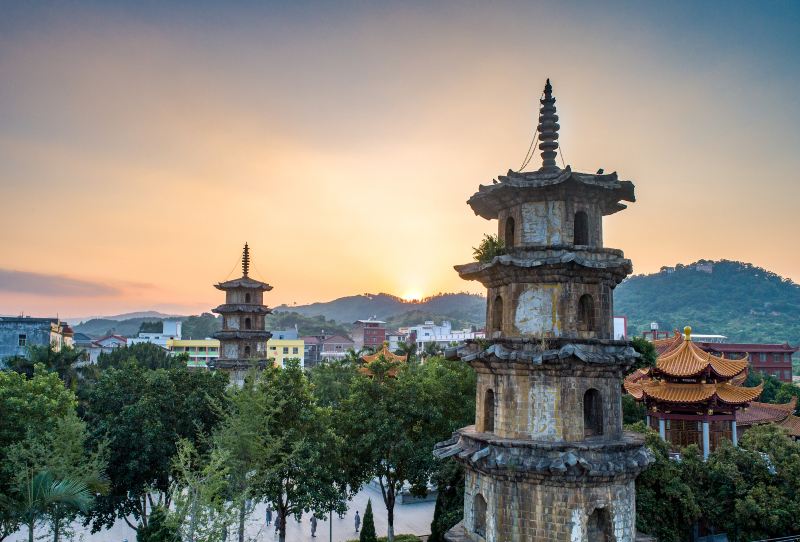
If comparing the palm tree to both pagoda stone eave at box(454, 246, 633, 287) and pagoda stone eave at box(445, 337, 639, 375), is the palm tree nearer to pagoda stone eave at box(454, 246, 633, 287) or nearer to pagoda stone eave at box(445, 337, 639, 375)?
pagoda stone eave at box(445, 337, 639, 375)

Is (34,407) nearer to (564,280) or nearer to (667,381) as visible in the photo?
(564,280)

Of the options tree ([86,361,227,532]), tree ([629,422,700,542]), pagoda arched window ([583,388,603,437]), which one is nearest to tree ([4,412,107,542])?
tree ([86,361,227,532])

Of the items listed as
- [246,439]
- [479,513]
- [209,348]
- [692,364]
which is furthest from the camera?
[209,348]

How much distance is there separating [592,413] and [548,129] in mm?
8784

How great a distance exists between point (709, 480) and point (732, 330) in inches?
7017

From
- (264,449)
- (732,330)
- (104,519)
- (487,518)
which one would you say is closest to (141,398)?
(104,519)

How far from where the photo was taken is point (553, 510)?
1583 cm

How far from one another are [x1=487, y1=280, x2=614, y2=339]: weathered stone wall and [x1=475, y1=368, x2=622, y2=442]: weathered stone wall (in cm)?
116

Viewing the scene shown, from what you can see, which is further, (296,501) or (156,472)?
(156,472)

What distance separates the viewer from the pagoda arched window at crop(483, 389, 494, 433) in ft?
59.3

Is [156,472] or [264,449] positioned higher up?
[264,449]

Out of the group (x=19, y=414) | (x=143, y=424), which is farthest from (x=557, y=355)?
(x=19, y=414)

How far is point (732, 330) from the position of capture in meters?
181

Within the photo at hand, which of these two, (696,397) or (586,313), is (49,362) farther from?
(696,397)
